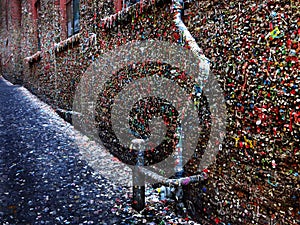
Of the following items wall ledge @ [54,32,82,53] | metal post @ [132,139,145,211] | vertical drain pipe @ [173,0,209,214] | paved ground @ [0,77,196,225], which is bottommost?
paved ground @ [0,77,196,225]

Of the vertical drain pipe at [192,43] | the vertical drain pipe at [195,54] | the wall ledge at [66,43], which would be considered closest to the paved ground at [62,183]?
the vertical drain pipe at [195,54]

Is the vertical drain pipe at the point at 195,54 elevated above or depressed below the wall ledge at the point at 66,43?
below

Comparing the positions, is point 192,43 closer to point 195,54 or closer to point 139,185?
point 195,54

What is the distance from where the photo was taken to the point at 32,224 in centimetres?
233

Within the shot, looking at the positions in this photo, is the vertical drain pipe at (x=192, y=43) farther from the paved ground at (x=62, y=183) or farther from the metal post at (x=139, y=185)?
the paved ground at (x=62, y=183)

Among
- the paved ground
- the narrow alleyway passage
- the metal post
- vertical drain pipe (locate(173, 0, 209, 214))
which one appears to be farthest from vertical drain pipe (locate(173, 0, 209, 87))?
the narrow alleyway passage

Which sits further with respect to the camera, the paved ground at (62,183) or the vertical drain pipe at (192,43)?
the paved ground at (62,183)

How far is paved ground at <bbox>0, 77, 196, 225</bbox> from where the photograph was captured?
8.01 ft

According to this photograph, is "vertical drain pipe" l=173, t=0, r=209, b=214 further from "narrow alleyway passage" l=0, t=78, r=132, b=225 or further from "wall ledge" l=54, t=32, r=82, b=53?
"wall ledge" l=54, t=32, r=82, b=53

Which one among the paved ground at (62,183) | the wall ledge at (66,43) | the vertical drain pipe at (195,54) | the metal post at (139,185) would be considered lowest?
the paved ground at (62,183)

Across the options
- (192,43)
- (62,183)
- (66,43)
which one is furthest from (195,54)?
(66,43)

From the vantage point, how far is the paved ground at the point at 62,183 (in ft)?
8.01

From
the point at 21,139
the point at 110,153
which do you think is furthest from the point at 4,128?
the point at 110,153

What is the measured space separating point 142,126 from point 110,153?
1130 millimetres
